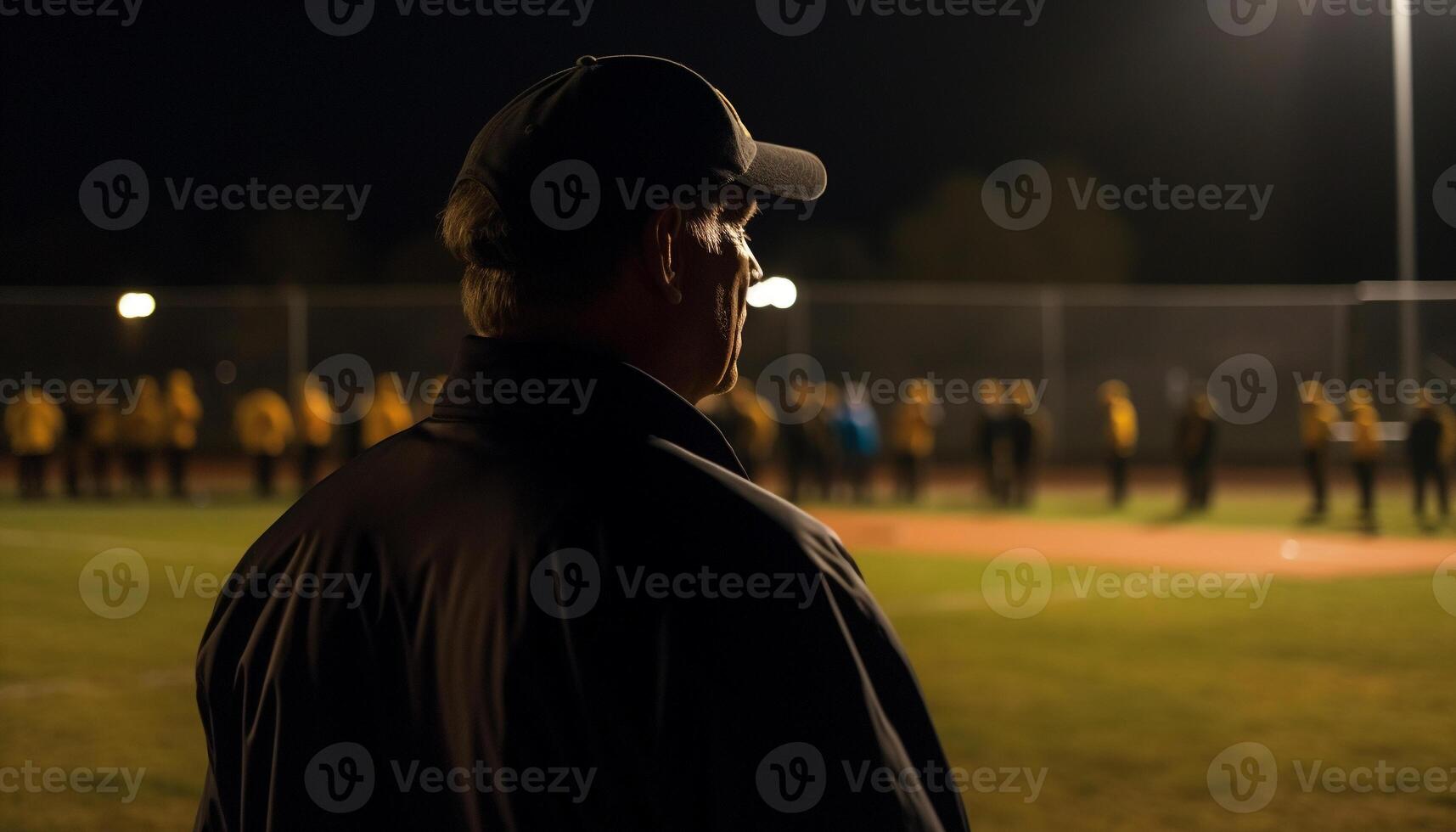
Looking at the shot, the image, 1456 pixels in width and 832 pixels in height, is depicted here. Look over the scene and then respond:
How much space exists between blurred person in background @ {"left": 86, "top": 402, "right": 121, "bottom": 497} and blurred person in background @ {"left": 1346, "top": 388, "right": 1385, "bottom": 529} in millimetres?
17215

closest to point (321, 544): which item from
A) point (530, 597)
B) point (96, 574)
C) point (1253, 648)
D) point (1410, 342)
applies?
point (530, 597)

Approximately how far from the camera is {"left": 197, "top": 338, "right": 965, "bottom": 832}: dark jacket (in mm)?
1154

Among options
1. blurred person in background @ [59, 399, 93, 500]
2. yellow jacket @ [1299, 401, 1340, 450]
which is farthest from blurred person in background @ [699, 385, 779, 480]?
blurred person in background @ [59, 399, 93, 500]

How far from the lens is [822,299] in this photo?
26562mm
